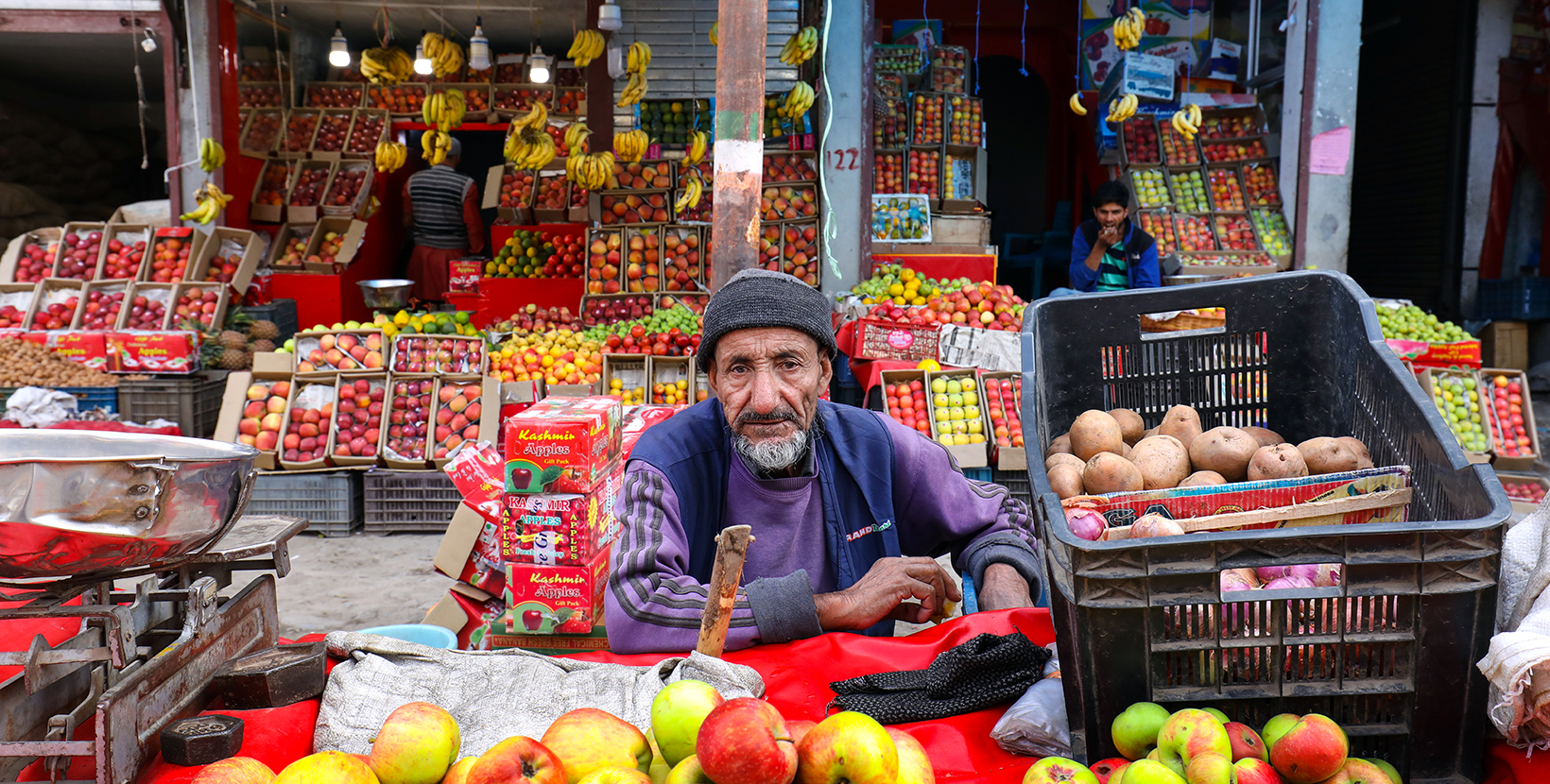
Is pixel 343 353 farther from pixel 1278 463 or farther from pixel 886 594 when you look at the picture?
pixel 1278 463

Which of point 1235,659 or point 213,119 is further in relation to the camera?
point 213,119

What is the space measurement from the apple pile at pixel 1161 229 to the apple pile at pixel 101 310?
8522 mm

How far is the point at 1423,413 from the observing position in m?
1.61

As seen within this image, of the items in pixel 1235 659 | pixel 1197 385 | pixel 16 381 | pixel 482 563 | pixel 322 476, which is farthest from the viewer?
pixel 16 381

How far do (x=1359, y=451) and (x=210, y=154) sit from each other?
8.84m

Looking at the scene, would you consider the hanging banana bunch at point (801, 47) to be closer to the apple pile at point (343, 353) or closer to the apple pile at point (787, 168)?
the apple pile at point (787, 168)

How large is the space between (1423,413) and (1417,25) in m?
11.2

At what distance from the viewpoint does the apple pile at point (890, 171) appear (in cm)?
965

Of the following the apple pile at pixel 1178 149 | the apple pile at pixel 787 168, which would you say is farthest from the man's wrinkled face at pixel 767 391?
the apple pile at pixel 1178 149

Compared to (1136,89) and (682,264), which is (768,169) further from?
(1136,89)

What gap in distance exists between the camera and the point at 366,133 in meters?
10.8

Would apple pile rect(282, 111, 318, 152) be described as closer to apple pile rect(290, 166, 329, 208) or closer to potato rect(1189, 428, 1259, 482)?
apple pile rect(290, 166, 329, 208)

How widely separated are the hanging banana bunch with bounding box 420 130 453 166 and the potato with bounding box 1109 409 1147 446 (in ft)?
27.1

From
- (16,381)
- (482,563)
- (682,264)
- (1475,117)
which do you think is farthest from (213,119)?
(1475,117)
